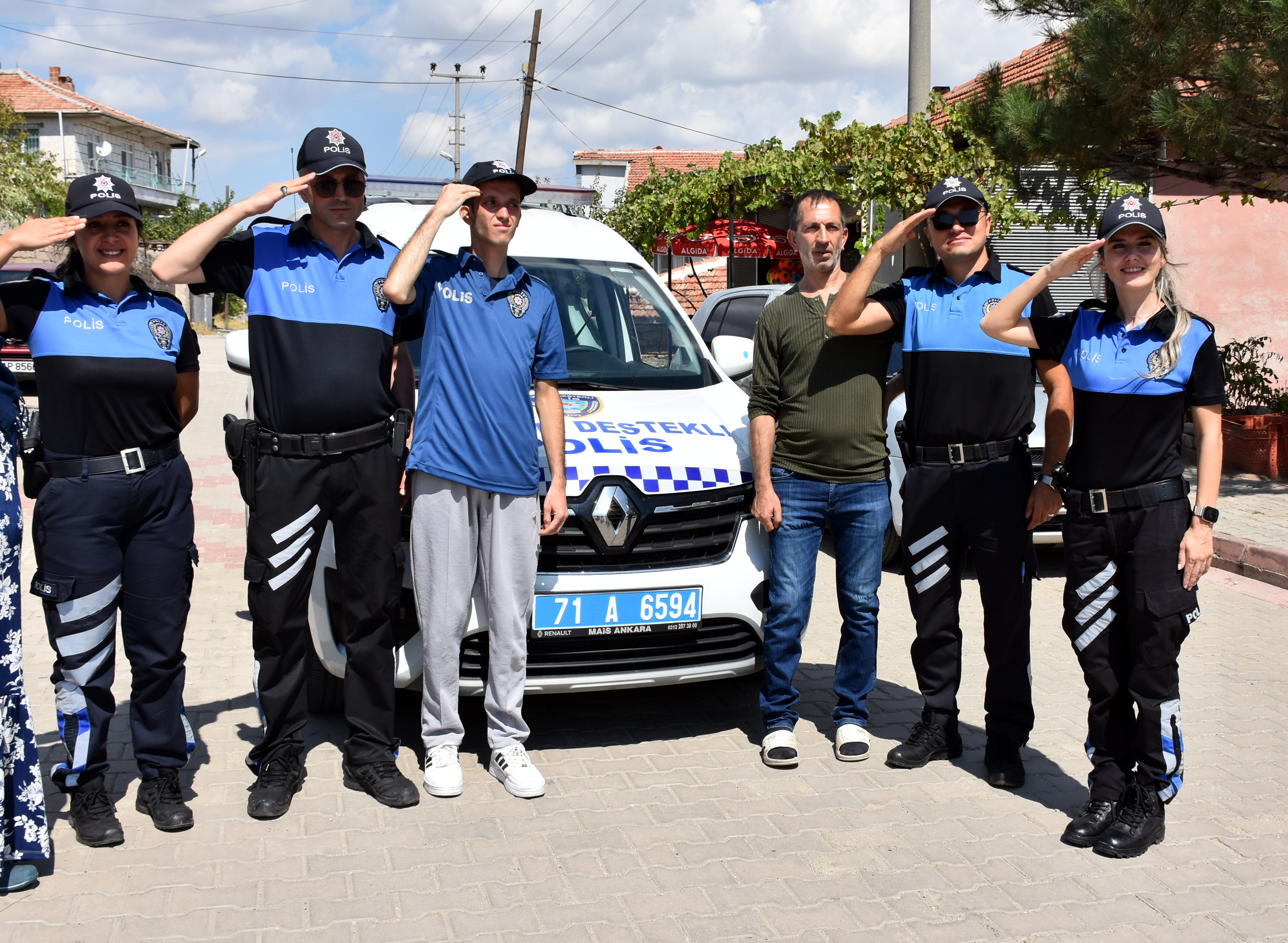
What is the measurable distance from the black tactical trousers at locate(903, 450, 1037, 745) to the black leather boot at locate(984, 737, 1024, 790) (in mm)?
33

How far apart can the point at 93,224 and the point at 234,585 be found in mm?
3910

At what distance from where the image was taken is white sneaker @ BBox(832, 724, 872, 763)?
4.50 m

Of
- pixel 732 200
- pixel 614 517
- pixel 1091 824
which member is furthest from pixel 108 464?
pixel 732 200

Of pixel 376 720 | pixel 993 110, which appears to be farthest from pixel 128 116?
pixel 376 720

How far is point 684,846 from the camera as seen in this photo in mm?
3762

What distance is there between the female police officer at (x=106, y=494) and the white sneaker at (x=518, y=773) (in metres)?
1.05

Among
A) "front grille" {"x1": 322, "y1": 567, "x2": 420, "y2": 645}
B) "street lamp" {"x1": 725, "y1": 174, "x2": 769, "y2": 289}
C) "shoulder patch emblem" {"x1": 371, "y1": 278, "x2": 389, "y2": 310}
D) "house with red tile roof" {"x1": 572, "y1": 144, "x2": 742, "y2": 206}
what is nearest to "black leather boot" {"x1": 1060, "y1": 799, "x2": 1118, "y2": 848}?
"front grille" {"x1": 322, "y1": 567, "x2": 420, "y2": 645}

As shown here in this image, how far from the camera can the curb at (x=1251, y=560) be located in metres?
7.48

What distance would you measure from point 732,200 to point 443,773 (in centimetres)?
1457

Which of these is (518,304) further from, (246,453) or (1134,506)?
(1134,506)

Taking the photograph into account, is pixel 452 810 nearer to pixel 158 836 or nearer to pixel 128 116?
pixel 158 836

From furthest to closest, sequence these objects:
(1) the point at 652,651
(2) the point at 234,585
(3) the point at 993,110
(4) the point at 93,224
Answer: (3) the point at 993,110, (2) the point at 234,585, (1) the point at 652,651, (4) the point at 93,224

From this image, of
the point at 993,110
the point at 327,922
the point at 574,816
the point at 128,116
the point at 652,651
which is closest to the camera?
the point at 327,922

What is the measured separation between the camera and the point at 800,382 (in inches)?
174
